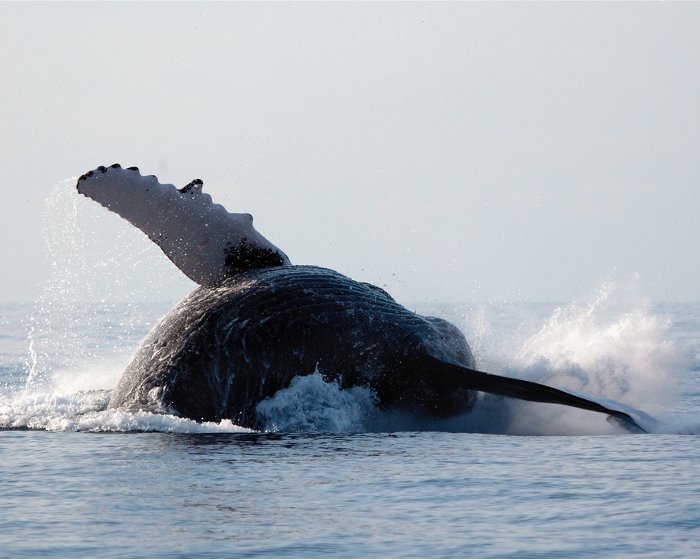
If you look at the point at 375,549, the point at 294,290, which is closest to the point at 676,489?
the point at 375,549

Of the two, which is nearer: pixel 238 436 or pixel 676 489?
pixel 676 489

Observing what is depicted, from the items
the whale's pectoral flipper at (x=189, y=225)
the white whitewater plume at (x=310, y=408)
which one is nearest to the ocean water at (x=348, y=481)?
the white whitewater plume at (x=310, y=408)

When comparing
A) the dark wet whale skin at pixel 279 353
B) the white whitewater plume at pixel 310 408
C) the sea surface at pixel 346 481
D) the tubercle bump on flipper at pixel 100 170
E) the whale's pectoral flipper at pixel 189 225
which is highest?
the tubercle bump on flipper at pixel 100 170

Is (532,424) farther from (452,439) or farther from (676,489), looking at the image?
(676,489)

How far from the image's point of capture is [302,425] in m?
12.6

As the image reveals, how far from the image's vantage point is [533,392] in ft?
40.3

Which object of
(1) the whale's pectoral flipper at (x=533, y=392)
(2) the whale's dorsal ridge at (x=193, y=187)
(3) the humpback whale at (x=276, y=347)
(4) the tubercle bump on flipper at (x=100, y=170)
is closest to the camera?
(1) the whale's pectoral flipper at (x=533, y=392)

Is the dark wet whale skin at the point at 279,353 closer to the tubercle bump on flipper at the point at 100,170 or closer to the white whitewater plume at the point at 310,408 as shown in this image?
the white whitewater plume at the point at 310,408

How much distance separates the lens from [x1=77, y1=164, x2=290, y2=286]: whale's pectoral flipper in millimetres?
13727

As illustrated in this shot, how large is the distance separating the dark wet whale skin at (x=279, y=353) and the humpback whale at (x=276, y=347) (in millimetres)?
10

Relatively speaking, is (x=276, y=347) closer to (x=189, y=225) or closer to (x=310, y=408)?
(x=310, y=408)

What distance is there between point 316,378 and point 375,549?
491 cm

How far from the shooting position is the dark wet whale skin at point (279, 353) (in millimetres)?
12508

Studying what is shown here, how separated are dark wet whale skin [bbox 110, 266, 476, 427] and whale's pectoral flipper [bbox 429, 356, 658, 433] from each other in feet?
0.49
